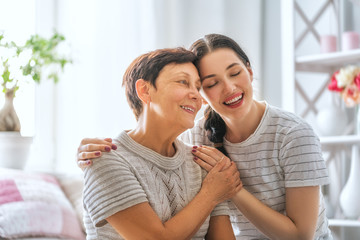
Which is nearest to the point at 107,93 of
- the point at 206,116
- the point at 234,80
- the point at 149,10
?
the point at 149,10

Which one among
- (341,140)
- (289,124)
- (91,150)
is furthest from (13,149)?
(341,140)

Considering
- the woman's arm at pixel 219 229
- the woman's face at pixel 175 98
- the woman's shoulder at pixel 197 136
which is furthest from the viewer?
the woman's shoulder at pixel 197 136

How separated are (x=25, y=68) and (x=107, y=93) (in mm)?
603

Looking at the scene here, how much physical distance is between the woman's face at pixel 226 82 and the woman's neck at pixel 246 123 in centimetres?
9

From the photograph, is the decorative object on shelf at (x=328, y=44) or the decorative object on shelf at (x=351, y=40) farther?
the decorative object on shelf at (x=328, y=44)

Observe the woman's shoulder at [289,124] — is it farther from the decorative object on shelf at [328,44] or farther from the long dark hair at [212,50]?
the decorative object on shelf at [328,44]

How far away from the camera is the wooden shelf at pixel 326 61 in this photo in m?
2.97

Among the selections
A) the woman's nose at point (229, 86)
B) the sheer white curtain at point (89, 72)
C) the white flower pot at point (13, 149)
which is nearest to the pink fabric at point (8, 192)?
the white flower pot at point (13, 149)

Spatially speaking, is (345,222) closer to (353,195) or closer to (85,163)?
(353,195)

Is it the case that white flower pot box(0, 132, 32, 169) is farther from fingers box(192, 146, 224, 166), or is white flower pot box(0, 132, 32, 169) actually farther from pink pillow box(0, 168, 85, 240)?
fingers box(192, 146, 224, 166)

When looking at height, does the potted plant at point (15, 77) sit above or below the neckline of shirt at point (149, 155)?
above

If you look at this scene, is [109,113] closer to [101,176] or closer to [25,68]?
[25,68]

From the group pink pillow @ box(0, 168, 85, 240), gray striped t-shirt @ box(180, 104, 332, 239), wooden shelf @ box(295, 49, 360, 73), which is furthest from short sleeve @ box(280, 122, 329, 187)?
wooden shelf @ box(295, 49, 360, 73)

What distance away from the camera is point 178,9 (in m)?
3.52
